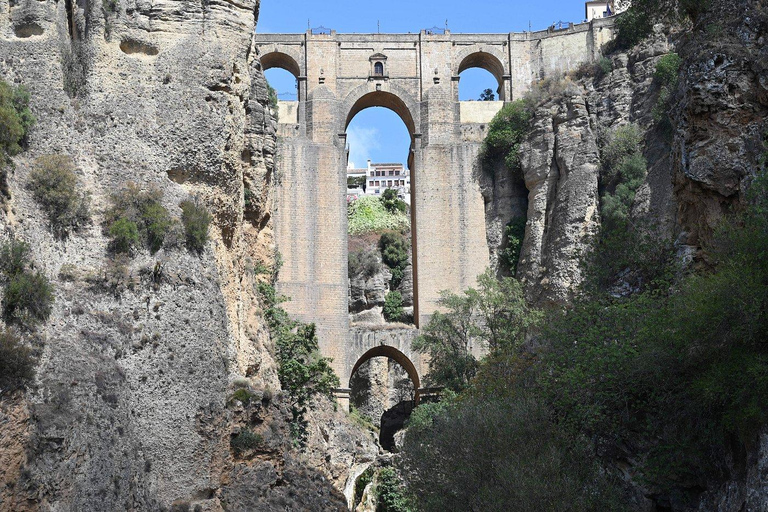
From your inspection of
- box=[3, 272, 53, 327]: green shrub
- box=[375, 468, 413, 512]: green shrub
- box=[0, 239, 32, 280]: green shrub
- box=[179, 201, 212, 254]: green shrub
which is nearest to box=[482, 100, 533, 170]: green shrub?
box=[375, 468, 413, 512]: green shrub

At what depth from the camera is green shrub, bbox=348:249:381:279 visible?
45.1 m

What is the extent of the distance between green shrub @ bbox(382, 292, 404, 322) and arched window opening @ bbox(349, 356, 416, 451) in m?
1.70

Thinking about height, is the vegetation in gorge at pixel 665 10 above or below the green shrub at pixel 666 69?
below

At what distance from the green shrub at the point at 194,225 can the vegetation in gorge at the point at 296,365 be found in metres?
7.54

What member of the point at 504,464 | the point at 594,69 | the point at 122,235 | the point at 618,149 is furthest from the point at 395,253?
the point at 122,235

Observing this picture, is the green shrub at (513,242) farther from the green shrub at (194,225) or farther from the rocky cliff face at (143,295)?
the green shrub at (194,225)

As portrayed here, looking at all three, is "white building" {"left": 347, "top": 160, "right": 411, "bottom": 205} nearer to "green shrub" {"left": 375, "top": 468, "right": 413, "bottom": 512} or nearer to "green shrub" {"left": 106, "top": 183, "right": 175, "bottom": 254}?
"green shrub" {"left": 375, "top": 468, "right": 413, "bottom": 512}

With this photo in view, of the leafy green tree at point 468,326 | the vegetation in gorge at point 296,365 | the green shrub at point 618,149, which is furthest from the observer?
the green shrub at point 618,149

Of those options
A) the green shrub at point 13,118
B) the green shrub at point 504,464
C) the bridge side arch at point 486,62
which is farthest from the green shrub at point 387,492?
the bridge side arch at point 486,62

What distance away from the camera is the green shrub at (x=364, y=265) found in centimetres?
4509

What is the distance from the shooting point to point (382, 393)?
146 feet

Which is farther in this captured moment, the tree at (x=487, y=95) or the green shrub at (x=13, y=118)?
the tree at (x=487, y=95)

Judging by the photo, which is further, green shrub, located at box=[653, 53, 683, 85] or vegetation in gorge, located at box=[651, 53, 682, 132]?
green shrub, located at box=[653, 53, 683, 85]

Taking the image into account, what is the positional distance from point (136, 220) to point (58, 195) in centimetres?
131
